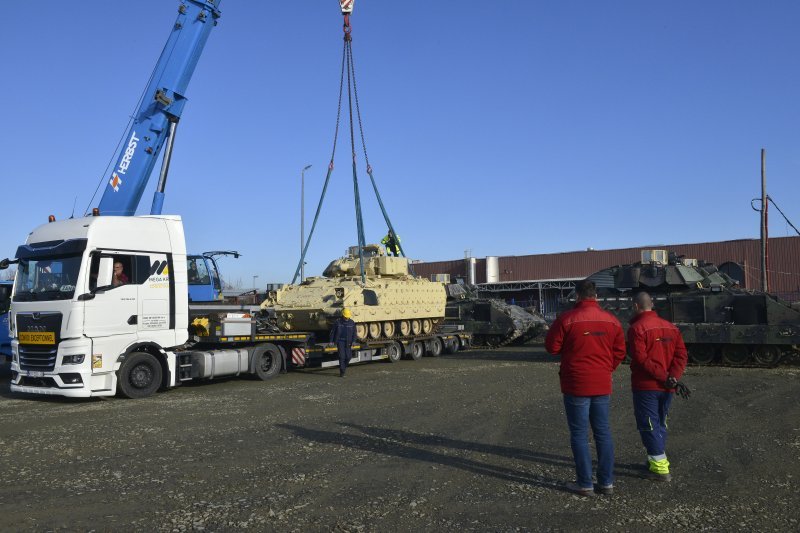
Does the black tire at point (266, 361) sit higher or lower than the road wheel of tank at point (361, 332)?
lower

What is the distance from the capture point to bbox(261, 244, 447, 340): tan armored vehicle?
57.9 ft

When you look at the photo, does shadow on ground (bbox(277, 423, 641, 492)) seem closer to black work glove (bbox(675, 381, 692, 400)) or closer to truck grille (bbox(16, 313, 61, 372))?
black work glove (bbox(675, 381, 692, 400))

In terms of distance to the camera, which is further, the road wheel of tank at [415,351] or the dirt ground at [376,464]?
the road wheel of tank at [415,351]

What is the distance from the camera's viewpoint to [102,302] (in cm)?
1132

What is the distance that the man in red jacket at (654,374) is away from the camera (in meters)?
5.97

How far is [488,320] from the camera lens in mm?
23922

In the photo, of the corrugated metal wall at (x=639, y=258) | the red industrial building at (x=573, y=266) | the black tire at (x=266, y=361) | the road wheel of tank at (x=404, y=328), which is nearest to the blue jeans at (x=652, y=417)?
the black tire at (x=266, y=361)

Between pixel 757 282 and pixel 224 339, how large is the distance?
1459 inches

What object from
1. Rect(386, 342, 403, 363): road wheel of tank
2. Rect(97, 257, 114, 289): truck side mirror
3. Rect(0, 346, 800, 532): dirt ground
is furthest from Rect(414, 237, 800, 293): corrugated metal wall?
Rect(97, 257, 114, 289): truck side mirror

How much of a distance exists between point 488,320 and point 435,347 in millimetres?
3412

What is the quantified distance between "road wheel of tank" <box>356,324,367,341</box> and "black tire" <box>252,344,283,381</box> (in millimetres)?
3049

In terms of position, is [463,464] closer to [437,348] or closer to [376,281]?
[376,281]

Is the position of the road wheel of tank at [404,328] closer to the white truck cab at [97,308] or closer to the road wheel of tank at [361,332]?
the road wheel of tank at [361,332]

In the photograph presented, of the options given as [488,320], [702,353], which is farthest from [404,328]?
[702,353]
